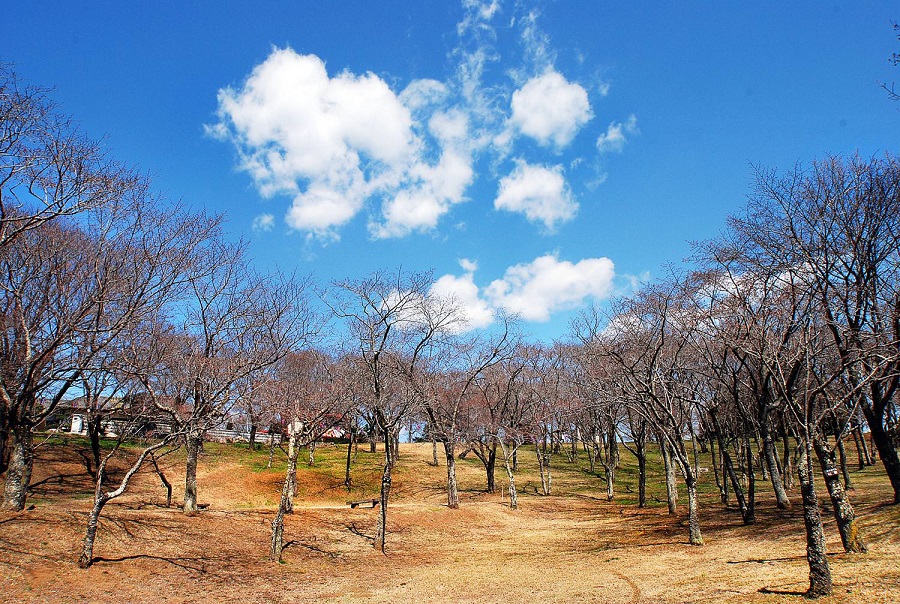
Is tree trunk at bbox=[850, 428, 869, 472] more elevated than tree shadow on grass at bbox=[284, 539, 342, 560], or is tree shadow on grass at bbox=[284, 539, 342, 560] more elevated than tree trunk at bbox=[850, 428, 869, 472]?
tree trunk at bbox=[850, 428, 869, 472]

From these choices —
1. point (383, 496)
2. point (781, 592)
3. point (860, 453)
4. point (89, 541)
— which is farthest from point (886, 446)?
point (89, 541)

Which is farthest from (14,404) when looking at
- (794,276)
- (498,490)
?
(498,490)

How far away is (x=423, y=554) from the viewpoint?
17703 millimetres

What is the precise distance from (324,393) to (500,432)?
13.8m

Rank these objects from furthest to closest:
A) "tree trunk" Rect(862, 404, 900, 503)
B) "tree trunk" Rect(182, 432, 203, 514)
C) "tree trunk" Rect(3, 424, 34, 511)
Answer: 1. "tree trunk" Rect(182, 432, 203, 514)
2. "tree trunk" Rect(862, 404, 900, 503)
3. "tree trunk" Rect(3, 424, 34, 511)

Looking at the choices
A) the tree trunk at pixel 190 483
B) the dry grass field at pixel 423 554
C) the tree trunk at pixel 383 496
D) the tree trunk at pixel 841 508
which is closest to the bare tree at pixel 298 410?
the dry grass field at pixel 423 554

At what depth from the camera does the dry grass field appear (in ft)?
35.6

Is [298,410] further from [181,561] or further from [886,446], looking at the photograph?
[886,446]

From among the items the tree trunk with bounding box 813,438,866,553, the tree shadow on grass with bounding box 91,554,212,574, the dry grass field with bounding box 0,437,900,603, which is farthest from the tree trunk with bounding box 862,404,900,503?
the tree shadow on grass with bounding box 91,554,212,574

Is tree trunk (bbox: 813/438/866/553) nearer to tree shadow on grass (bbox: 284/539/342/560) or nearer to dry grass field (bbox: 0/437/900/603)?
dry grass field (bbox: 0/437/900/603)

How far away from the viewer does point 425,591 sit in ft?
42.0

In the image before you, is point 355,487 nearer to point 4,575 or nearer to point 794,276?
point 4,575

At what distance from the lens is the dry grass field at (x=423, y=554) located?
1086 cm

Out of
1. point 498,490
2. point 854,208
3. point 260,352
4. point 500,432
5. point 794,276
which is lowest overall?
point 498,490
